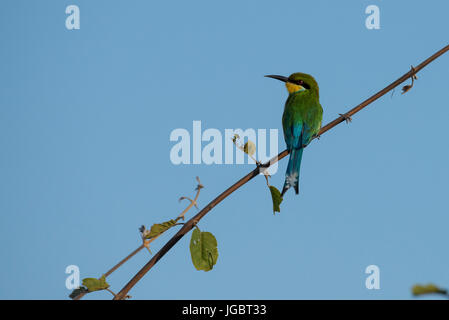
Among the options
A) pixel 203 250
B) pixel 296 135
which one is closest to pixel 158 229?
pixel 203 250

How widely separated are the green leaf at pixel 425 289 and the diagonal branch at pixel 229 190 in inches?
19.6

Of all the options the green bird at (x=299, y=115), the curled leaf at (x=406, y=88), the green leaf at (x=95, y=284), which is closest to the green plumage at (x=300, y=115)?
the green bird at (x=299, y=115)

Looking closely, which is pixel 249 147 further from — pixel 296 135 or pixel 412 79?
pixel 296 135

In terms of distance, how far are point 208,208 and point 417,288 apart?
0.52 meters

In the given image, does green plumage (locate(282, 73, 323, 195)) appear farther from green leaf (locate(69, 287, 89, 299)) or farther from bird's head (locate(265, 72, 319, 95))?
green leaf (locate(69, 287, 89, 299))

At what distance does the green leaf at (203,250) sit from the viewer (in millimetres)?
1104

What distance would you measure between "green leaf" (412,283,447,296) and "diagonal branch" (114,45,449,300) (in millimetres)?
497

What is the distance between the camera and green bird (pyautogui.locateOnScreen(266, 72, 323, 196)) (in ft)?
10.5

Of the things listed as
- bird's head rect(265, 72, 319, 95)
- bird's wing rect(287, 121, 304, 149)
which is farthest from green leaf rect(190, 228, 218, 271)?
bird's head rect(265, 72, 319, 95)

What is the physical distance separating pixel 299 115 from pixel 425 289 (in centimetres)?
312

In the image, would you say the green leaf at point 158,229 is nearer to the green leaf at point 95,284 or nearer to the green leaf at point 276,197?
the green leaf at point 95,284
